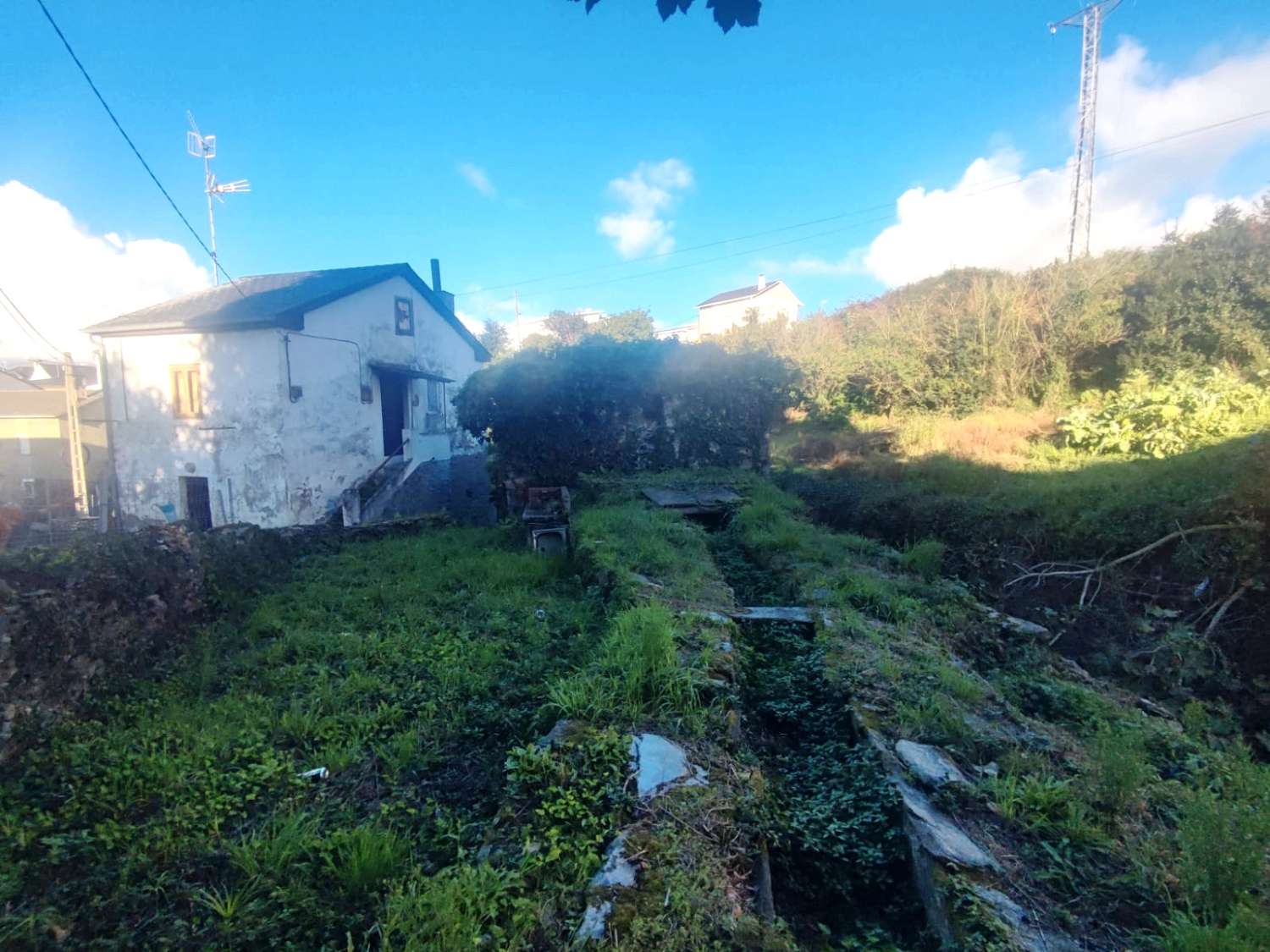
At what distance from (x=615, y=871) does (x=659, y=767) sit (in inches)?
21.8

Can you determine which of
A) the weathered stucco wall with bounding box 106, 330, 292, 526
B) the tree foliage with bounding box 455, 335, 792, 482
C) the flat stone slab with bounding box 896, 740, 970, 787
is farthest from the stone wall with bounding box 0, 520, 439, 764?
the weathered stucco wall with bounding box 106, 330, 292, 526

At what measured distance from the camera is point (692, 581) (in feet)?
15.7

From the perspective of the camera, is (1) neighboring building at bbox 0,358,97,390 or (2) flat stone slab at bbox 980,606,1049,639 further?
(1) neighboring building at bbox 0,358,97,390

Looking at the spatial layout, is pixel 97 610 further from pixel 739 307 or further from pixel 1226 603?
pixel 739 307

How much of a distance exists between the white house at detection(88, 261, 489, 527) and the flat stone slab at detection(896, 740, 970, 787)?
1214 centimetres

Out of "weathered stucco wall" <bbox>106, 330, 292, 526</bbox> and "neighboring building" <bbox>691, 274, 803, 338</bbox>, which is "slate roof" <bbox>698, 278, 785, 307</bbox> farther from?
"weathered stucco wall" <bbox>106, 330, 292, 526</bbox>

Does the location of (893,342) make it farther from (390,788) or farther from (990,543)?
(390,788)

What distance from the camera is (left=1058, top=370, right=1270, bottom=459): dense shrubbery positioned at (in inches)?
269

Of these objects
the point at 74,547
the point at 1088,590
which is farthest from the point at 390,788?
the point at 1088,590

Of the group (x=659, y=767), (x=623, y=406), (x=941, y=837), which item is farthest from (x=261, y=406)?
(x=941, y=837)

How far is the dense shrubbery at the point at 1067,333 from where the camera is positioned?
927cm

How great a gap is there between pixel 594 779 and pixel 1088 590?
16.2 feet

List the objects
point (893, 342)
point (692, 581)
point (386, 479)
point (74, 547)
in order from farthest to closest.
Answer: point (386, 479), point (893, 342), point (692, 581), point (74, 547)

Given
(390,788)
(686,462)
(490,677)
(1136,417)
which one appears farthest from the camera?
(686,462)
